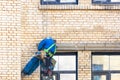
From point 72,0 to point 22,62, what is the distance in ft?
7.18

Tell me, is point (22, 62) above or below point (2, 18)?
below

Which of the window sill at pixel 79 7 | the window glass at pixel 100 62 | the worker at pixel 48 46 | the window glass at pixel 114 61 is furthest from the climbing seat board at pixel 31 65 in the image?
the window glass at pixel 114 61

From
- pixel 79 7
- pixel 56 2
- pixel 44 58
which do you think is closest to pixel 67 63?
pixel 44 58

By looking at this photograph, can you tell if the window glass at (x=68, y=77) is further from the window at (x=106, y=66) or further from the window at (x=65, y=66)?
the window at (x=106, y=66)

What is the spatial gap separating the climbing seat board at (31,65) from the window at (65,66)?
631 mm

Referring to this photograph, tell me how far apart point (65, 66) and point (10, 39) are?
1.76 meters

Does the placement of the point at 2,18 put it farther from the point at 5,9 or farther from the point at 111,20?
the point at 111,20

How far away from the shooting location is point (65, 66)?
11.7 m

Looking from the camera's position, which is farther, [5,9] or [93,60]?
[93,60]

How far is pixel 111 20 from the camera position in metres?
11.6

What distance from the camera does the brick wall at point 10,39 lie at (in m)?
10.9

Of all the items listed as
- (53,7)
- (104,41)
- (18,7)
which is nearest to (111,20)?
(104,41)

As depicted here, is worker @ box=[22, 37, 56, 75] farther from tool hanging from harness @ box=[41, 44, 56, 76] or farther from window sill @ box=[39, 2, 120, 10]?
window sill @ box=[39, 2, 120, 10]

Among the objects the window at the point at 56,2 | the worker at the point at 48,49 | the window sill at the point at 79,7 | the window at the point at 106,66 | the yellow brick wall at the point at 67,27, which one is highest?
the window at the point at 56,2
